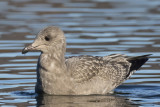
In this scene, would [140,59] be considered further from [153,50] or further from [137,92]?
[153,50]

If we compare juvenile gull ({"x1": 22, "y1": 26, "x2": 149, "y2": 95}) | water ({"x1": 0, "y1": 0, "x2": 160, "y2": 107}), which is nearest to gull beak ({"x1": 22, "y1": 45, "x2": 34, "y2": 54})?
juvenile gull ({"x1": 22, "y1": 26, "x2": 149, "y2": 95})

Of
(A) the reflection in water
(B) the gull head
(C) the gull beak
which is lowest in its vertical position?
(A) the reflection in water

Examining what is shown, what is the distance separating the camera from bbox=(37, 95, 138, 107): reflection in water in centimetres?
1223

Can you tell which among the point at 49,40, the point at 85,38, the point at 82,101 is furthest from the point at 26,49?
the point at 85,38

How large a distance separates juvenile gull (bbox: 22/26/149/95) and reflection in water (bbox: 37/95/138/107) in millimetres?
186

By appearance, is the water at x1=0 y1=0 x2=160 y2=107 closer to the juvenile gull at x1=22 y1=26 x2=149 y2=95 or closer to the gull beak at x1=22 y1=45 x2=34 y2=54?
the juvenile gull at x1=22 y1=26 x2=149 y2=95

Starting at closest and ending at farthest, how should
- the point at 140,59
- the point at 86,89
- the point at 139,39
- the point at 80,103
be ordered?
the point at 80,103 → the point at 86,89 → the point at 140,59 → the point at 139,39

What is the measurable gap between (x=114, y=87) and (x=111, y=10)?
1054 cm

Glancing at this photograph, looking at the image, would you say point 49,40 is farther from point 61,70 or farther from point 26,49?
point 61,70

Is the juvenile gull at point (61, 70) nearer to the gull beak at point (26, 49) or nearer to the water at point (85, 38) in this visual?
the gull beak at point (26, 49)

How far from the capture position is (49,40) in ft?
42.6

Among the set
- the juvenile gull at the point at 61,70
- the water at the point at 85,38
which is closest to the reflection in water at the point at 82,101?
the water at the point at 85,38

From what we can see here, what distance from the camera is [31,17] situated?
74.9 ft

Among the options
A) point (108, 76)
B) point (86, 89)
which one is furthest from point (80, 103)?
point (108, 76)
